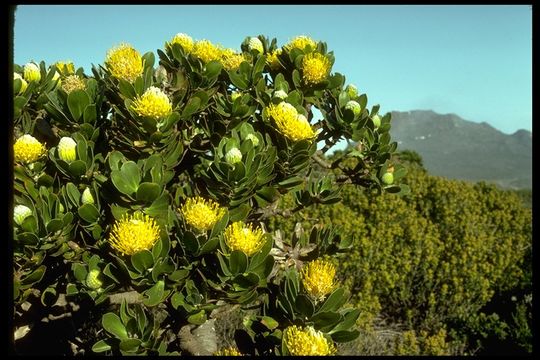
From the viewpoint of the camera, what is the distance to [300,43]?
1.92 metres

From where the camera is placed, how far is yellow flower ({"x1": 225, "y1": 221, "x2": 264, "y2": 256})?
4.45 ft

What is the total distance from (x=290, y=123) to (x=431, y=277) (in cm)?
356

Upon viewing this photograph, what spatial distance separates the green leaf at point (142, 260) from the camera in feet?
4.14

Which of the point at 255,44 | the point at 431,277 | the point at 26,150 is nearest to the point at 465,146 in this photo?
the point at 431,277

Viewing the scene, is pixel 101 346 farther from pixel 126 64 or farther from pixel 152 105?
pixel 126 64

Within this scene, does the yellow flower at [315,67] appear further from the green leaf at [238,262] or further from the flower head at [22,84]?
the flower head at [22,84]

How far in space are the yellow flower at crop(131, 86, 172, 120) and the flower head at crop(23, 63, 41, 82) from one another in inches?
22.9

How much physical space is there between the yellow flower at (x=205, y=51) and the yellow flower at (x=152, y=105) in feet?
1.11

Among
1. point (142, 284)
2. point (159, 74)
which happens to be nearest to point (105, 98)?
point (159, 74)

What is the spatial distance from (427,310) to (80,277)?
392 cm

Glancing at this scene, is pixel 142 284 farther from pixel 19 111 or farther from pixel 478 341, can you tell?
pixel 478 341

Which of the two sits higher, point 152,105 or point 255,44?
point 255,44

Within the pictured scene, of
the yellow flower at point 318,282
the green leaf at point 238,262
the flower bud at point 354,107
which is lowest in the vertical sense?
the yellow flower at point 318,282

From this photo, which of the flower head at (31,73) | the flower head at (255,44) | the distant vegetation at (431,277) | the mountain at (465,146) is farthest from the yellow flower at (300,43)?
the mountain at (465,146)
